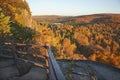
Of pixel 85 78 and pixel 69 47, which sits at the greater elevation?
pixel 85 78

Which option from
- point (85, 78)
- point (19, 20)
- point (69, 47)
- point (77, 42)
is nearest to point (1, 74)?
point (85, 78)

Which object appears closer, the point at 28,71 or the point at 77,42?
the point at 28,71

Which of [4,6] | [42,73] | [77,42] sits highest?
[4,6]

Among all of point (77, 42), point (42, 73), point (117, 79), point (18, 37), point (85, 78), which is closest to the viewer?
point (42, 73)

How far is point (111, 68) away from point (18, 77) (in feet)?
26.2

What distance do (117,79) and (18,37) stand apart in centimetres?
1542

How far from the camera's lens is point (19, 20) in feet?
102

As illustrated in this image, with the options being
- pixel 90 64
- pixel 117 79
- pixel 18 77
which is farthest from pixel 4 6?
pixel 18 77

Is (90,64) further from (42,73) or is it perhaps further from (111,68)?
(42,73)

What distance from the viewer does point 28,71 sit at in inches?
316

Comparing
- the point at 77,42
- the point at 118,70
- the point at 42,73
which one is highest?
the point at 42,73

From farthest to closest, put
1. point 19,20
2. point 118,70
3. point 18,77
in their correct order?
point 19,20, point 118,70, point 18,77

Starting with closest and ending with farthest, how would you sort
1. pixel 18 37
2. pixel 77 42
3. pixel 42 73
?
pixel 42 73, pixel 18 37, pixel 77 42

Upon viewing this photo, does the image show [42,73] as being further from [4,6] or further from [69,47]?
[69,47]
